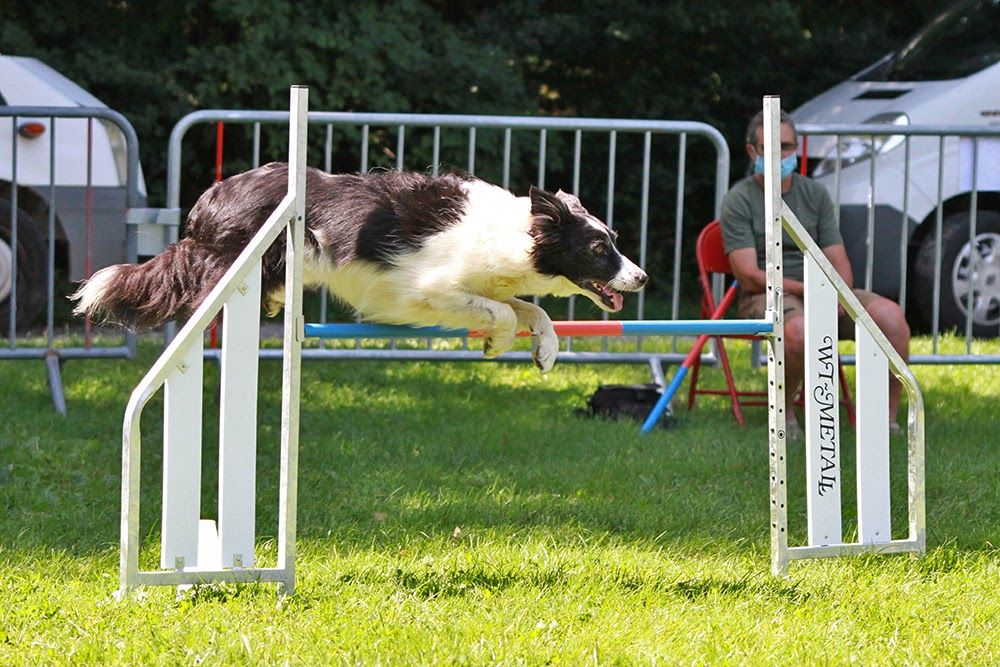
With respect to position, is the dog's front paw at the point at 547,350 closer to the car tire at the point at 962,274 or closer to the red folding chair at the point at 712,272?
the red folding chair at the point at 712,272

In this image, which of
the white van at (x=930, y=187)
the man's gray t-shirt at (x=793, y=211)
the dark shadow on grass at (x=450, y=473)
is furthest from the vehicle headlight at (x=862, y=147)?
the man's gray t-shirt at (x=793, y=211)

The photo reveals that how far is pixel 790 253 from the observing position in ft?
22.3

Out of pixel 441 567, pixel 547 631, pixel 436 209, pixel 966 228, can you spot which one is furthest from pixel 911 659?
pixel 966 228

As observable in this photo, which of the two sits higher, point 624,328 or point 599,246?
point 599,246

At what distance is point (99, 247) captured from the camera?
812 centimetres

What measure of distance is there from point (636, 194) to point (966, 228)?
12.3ft

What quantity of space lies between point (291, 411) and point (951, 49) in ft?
24.0

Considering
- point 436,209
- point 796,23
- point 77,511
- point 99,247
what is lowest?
point 77,511

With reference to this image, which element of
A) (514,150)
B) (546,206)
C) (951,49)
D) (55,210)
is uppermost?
(951,49)

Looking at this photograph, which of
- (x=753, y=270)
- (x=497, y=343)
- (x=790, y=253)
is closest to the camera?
(x=497, y=343)

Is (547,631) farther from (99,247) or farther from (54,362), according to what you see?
(99,247)

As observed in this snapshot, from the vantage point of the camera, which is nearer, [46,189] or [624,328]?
[624,328]

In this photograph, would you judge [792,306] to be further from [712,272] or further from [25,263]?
[25,263]

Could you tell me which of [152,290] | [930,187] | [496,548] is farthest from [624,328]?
[930,187]
